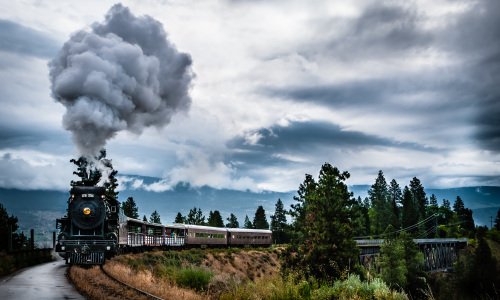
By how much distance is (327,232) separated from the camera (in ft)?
146

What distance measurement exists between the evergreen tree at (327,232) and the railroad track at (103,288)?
25.1 metres

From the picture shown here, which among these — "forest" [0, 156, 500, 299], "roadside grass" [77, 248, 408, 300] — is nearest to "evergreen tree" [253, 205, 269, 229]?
"forest" [0, 156, 500, 299]

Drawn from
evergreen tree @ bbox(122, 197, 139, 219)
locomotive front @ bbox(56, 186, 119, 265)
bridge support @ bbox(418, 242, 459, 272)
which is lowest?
bridge support @ bbox(418, 242, 459, 272)

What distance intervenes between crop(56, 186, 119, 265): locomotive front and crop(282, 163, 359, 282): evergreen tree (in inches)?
890

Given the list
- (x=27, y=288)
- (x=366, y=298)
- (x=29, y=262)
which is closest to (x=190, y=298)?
(x=366, y=298)

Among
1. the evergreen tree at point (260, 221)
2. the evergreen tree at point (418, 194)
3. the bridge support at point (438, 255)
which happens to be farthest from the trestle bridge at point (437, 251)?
the evergreen tree at point (260, 221)

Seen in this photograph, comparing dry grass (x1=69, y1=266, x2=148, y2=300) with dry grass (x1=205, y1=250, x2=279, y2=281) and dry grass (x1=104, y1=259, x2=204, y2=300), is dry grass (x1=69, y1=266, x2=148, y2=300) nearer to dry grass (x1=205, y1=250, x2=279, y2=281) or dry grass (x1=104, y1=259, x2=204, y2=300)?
dry grass (x1=104, y1=259, x2=204, y2=300)

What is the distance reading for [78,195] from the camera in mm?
24297

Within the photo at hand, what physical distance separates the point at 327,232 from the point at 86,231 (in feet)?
89.2

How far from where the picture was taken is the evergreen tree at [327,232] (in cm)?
4328

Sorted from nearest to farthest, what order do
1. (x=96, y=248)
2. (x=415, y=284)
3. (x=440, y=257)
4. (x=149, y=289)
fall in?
(x=149, y=289)
(x=96, y=248)
(x=415, y=284)
(x=440, y=257)

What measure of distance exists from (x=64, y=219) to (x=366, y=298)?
1959cm

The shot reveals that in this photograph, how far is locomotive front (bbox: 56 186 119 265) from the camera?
23656 mm

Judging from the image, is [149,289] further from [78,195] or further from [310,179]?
[310,179]
